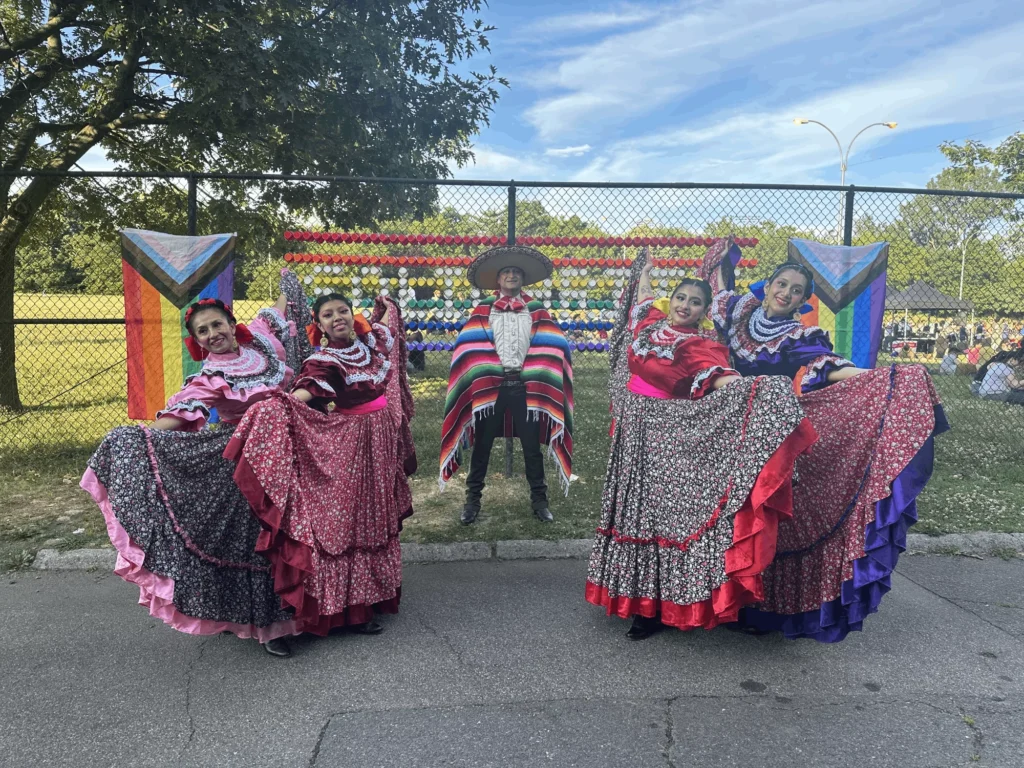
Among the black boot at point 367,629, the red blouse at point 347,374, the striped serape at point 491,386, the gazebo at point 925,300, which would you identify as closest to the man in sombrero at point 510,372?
the striped serape at point 491,386

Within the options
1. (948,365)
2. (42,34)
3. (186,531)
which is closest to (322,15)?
(42,34)

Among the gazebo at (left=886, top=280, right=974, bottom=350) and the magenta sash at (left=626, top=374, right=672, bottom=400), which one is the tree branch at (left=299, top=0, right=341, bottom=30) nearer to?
the magenta sash at (left=626, top=374, right=672, bottom=400)

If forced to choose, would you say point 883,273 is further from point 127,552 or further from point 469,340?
point 127,552

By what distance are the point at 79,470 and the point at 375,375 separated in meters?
4.23

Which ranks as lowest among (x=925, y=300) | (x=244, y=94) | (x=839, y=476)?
(x=839, y=476)

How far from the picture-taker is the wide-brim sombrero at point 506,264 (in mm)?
4832

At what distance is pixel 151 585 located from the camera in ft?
9.68

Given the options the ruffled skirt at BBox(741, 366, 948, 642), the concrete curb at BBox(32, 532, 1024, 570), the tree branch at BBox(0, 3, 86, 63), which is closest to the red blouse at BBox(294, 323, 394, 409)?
the concrete curb at BBox(32, 532, 1024, 570)

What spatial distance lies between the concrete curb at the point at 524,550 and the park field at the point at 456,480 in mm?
111

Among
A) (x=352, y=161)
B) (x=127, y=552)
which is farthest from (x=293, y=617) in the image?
(x=352, y=161)

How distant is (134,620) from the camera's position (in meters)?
3.54

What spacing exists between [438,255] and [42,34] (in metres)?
5.78

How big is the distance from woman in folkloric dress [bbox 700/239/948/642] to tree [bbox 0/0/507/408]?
4577 mm

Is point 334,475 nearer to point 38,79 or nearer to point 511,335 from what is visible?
point 511,335
